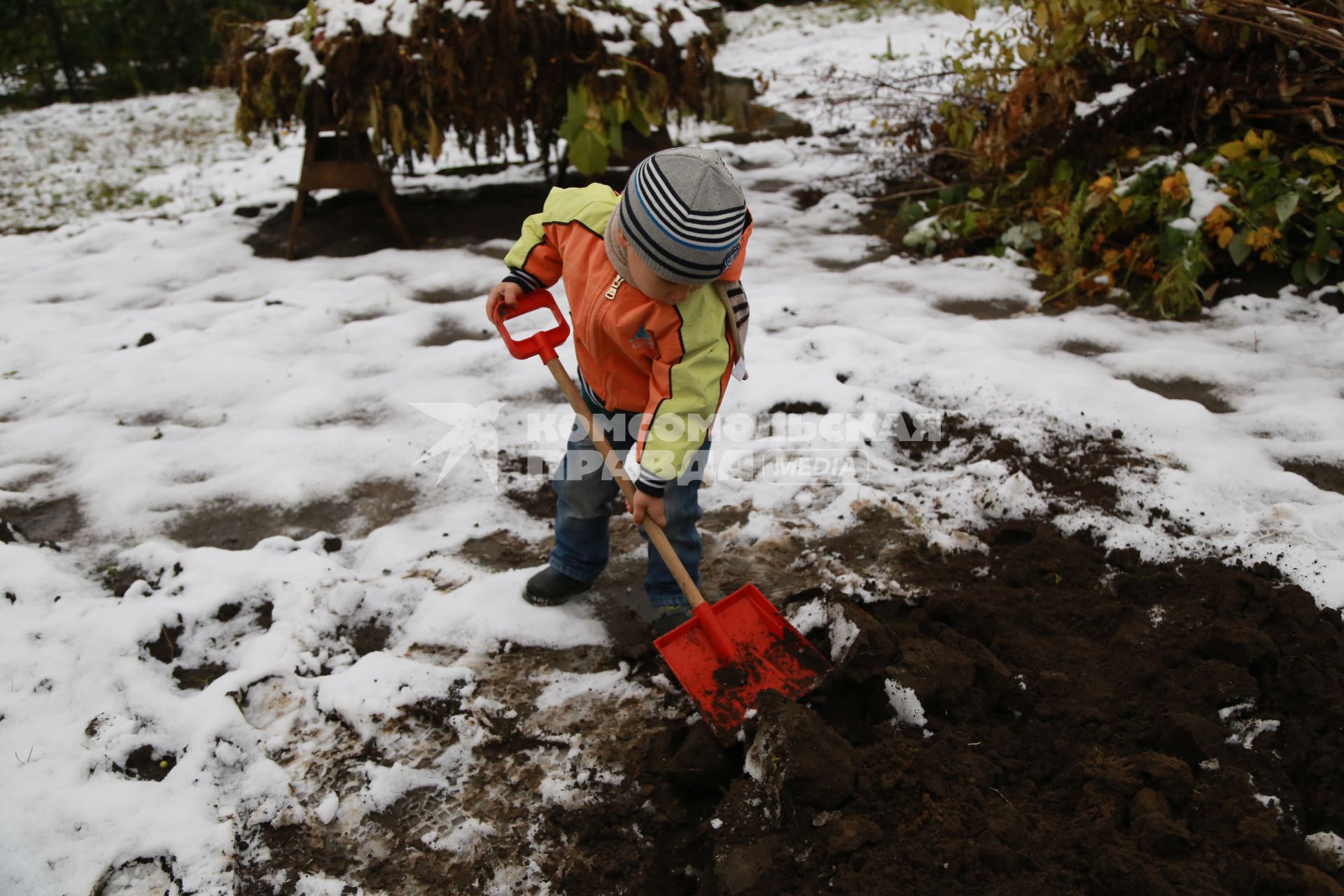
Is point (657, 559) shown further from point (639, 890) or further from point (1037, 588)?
point (1037, 588)

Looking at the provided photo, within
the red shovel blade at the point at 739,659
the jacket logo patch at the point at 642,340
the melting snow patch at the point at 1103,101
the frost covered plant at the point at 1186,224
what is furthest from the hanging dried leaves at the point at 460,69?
the red shovel blade at the point at 739,659

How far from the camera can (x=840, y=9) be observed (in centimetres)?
1120

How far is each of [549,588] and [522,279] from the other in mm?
868

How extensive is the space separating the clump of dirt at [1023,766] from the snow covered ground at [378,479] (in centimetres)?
20

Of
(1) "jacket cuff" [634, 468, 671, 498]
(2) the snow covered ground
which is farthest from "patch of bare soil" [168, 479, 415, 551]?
(1) "jacket cuff" [634, 468, 671, 498]

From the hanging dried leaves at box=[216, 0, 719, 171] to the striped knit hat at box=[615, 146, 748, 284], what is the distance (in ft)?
10.2

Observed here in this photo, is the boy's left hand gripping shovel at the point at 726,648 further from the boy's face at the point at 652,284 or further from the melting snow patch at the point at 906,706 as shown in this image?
the boy's face at the point at 652,284

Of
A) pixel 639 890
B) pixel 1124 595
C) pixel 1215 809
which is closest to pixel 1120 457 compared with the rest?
pixel 1124 595

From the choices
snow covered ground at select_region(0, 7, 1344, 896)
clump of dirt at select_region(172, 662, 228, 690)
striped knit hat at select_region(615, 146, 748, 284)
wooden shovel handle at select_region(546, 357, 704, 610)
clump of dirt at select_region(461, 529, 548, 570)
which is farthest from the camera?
clump of dirt at select_region(461, 529, 548, 570)

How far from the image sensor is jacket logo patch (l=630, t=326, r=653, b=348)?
1.94m

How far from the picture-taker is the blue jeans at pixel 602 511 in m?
2.28

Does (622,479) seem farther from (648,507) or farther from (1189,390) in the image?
(1189,390)

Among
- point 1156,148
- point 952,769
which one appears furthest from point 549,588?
point 1156,148

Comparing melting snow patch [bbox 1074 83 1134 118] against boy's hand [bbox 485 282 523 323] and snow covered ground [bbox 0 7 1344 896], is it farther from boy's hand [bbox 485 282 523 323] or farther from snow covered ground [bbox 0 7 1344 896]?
boy's hand [bbox 485 282 523 323]
